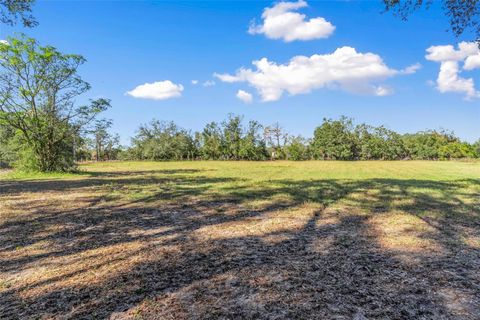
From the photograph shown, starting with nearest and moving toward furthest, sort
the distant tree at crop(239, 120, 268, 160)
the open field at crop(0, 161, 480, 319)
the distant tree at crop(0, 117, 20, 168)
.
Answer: the open field at crop(0, 161, 480, 319) → the distant tree at crop(0, 117, 20, 168) → the distant tree at crop(239, 120, 268, 160)

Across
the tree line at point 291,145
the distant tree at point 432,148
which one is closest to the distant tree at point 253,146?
the tree line at point 291,145

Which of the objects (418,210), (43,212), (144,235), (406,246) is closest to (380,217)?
(418,210)

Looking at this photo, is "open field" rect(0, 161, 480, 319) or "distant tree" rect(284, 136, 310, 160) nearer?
"open field" rect(0, 161, 480, 319)

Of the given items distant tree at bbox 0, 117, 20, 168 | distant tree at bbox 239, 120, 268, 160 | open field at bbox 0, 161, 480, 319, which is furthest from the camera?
distant tree at bbox 239, 120, 268, 160

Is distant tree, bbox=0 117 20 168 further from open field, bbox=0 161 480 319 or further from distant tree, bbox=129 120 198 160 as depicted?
distant tree, bbox=129 120 198 160

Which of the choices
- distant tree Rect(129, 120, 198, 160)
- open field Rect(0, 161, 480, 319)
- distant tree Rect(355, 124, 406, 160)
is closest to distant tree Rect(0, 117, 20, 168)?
open field Rect(0, 161, 480, 319)

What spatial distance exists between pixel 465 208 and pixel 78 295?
34.3 feet

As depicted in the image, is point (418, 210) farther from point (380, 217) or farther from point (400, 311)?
point (400, 311)

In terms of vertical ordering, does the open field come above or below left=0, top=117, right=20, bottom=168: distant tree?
below

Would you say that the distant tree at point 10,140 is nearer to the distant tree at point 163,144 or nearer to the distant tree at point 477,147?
the distant tree at point 163,144

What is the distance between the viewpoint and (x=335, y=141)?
7975 centimetres

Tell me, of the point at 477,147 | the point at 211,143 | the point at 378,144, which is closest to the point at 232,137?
the point at 211,143

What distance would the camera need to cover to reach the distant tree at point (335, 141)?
7906 cm

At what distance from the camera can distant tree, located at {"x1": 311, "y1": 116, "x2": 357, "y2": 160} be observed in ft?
259
